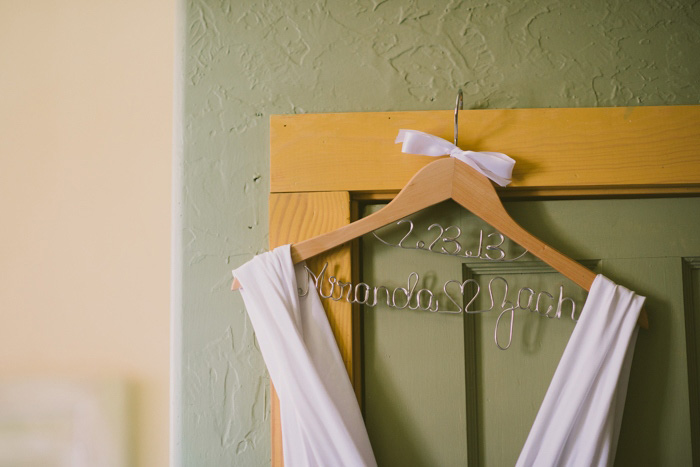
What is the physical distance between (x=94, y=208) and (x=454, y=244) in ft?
2.51

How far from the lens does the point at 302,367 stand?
0.83 meters

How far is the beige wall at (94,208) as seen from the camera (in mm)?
1088

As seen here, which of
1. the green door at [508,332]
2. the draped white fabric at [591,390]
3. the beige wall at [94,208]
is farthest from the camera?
the beige wall at [94,208]

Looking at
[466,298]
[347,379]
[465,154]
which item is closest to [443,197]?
[465,154]

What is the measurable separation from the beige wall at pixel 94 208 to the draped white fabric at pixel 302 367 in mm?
343

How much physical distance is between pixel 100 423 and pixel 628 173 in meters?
1.14

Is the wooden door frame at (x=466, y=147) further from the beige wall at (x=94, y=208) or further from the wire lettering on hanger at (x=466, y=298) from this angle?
the beige wall at (x=94, y=208)

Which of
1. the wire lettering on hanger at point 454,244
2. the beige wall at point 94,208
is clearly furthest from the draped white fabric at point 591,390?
the beige wall at point 94,208

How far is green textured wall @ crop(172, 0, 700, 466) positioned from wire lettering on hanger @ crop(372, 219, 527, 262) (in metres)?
0.23

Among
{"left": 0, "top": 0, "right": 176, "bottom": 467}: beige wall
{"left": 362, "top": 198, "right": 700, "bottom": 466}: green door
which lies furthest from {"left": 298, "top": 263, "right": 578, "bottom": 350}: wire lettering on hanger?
{"left": 0, "top": 0, "right": 176, "bottom": 467}: beige wall

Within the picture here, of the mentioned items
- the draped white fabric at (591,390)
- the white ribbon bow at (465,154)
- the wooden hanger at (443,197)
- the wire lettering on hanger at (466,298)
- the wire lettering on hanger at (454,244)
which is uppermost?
the white ribbon bow at (465,154)

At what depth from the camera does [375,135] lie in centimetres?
90

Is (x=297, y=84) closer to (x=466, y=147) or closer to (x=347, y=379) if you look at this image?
(x=466, y=147)

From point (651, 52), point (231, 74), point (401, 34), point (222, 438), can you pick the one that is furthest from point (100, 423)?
point (651, 52)
